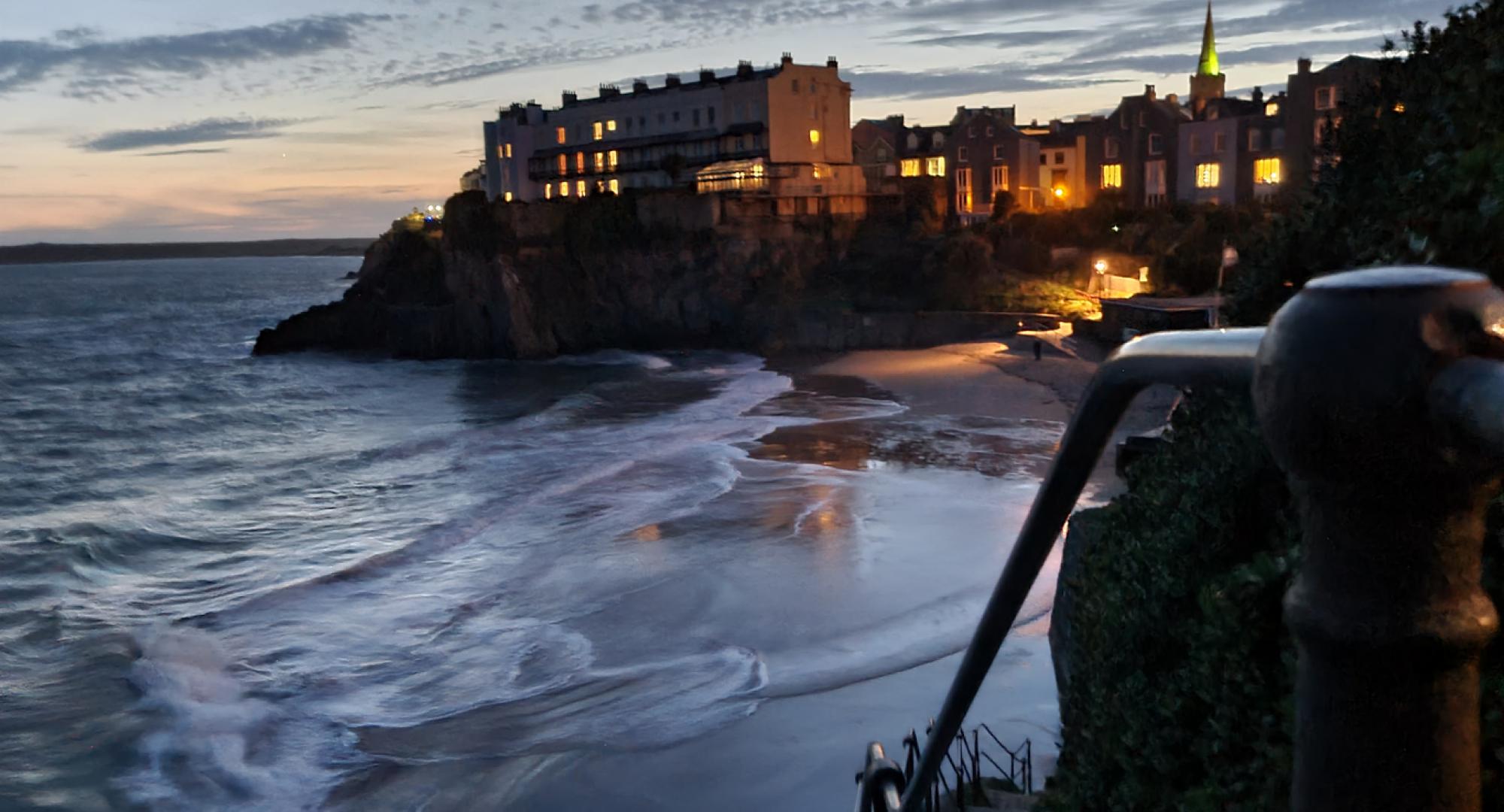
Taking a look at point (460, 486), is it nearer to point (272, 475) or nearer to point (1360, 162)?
point (272, 475)

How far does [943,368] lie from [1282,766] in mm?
44946

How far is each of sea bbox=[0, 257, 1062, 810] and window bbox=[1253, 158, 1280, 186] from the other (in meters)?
30.5

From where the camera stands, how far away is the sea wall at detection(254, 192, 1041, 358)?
65188 mm

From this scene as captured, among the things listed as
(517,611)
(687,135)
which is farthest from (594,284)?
(517,611)

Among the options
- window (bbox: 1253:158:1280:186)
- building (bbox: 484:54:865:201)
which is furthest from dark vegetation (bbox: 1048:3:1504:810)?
building (bbox: 484:54:865:201)

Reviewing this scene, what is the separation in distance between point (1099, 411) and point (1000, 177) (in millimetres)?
75925

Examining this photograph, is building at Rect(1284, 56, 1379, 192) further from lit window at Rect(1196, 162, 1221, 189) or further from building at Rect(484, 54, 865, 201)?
building at Rect(484, 54, 865, 201)

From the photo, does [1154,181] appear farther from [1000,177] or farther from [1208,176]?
[1000,177]

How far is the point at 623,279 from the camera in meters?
68.2

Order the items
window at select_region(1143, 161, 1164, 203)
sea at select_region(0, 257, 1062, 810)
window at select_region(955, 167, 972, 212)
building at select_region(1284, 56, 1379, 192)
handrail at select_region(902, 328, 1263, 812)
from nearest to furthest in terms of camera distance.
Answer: handrail at select_region(902, 328, 1263, 812)
sea at select_region(0, 257, 1062, 810)
building at select_region(1284, 56, 1379, 192)
window at select_region(1143, 161, 1164, 203)
window at select_region(955, 167, 972, 212)

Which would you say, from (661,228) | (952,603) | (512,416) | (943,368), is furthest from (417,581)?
(661,228)

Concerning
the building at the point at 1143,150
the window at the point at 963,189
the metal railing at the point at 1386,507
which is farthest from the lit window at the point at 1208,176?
the metal railing at the point at 1386,507

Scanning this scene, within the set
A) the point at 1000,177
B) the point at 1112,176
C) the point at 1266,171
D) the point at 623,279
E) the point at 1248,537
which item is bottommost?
the point at 1248,537

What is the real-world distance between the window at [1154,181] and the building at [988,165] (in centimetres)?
698
